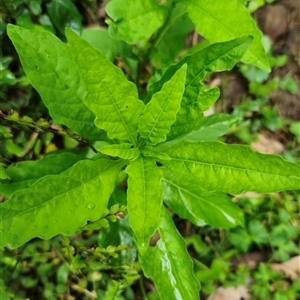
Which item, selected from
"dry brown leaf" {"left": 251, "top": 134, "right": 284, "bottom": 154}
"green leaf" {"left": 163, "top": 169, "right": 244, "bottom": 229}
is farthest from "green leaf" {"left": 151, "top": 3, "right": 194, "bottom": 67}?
"dry brown leaf" {"left": 251, "top": 134, "right": 284, "bottom": 154}

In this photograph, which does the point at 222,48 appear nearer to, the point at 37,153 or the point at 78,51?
the point at 78,51

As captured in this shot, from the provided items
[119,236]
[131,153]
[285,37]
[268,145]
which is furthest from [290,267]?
[131,153]

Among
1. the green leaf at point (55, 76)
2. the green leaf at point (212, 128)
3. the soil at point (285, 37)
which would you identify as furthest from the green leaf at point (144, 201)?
the soil at point (285, 37)

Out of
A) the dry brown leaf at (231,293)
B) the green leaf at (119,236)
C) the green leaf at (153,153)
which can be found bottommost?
the dry brown leaf at (231,293)

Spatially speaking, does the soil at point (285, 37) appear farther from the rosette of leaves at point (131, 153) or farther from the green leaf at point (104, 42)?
the rosette of leaves at point (131, 153)

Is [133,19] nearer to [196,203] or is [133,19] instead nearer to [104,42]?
[104,42]

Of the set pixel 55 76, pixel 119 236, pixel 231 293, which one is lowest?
pixel 231 293
